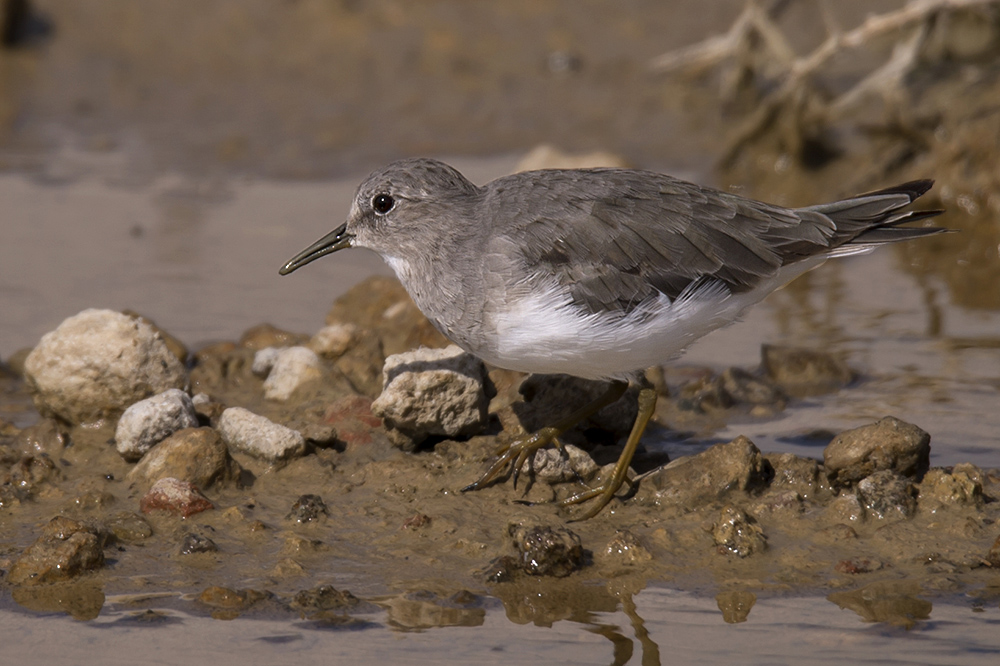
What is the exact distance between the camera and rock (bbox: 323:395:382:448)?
6.15 m

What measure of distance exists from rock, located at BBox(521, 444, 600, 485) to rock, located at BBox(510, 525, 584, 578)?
764mm

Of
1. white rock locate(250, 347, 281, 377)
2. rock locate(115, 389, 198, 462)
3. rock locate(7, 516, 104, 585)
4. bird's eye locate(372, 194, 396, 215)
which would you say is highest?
bird's eye locate(372, 194, 396, 215)

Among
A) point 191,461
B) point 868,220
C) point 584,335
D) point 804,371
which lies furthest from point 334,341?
point 868,220

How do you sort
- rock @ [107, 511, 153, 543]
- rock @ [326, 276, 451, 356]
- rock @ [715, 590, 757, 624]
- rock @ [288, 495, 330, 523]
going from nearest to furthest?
rock @ [715, 590, 757, 624] → rock @ [107, 511, 153, 543] → rock @ [288, 495, 330, 523] → rock @ [326, 276, 451, 356]

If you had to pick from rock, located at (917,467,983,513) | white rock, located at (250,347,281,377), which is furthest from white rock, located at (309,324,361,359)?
rock, located at (917,467,983,513)

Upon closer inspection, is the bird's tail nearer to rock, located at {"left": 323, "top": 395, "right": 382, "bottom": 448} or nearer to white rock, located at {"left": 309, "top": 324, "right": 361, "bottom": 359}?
rock, located at {"left": 323, "top": 395, "right": 382, "bottom": 448}

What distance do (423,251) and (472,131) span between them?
628cm

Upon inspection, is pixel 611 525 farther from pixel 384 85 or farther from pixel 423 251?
pixel 384 85

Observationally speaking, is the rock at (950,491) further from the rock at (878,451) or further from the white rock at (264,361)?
the white rock at (264,361)

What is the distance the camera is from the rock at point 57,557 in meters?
4.90

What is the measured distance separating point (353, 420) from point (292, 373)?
24.6 inches

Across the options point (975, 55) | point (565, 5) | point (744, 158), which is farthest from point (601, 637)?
point (565, 5)

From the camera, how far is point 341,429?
6.20m

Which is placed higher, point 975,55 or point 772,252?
point 975,55
